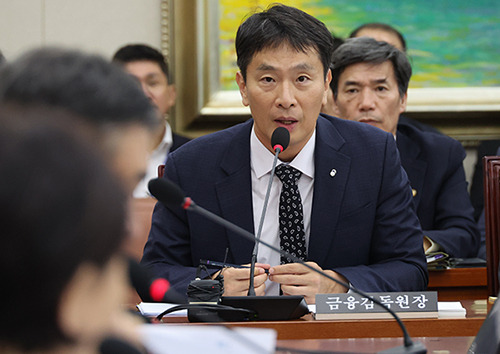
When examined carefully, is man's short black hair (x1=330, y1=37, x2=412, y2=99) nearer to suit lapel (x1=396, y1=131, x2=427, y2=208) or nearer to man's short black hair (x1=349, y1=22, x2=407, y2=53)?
suit lapel (x1=396, y1=131, x2=427, y2=208)

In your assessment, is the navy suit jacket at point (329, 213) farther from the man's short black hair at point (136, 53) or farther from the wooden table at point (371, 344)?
the man's short black hair at point (136, 53)

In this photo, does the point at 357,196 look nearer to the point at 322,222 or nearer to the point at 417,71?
the point at 322,222

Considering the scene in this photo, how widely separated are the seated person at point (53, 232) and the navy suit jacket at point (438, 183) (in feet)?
8.02

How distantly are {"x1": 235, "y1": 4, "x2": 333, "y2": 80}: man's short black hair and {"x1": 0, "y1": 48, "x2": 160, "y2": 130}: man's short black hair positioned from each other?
5.14 feet

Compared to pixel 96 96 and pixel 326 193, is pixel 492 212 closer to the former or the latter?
pixel 326 193

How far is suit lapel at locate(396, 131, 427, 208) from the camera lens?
117 inches

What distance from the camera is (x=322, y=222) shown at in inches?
83.6

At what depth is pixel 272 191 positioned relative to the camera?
7.13ft

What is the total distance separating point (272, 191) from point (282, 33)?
488mm

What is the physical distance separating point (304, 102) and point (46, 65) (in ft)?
5.20

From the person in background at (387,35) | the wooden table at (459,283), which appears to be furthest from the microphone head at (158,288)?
the person in background at (387,35)

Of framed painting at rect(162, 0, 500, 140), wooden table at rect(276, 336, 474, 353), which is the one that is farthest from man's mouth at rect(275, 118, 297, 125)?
framed painting at rect(162, 0, 500, 140)

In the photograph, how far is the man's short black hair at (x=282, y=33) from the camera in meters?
2.15

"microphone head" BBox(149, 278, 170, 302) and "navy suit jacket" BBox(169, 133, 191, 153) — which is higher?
"navy suit jacket" BBox(169, 133, 191, 153)
